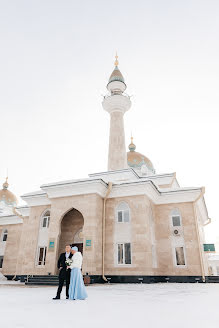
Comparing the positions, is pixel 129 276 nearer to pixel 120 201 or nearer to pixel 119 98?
pixel 120 201

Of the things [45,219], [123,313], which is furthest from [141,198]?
[123,313]

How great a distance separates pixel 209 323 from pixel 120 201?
483 inches

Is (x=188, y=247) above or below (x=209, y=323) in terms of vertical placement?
above

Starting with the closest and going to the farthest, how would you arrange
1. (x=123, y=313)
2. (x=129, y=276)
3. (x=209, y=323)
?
(x=209, y=323)
(x=123, y=313)
(x=129, y=276)

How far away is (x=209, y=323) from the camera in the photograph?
13.1 ft

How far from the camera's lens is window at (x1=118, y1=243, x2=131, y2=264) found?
587 inches

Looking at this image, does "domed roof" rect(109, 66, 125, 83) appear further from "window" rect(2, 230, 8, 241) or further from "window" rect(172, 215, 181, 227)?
"window" rect(2, 230, 8, 241)

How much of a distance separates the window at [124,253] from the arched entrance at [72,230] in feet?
8.98

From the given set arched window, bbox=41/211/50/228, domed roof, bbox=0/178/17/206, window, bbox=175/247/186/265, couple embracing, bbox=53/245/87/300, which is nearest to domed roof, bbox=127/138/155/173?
arched window, bbox=41/211/50/228

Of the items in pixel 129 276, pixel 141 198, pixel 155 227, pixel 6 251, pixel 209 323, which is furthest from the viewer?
pixel 6 251

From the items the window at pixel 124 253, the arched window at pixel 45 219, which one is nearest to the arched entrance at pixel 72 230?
the arched window at pixel 45 219

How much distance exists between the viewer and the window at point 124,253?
14.9m

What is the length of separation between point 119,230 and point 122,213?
106 centimetres

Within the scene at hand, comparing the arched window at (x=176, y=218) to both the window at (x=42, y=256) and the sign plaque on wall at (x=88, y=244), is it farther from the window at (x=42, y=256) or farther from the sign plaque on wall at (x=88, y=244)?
the window at (x=42, y=256)
